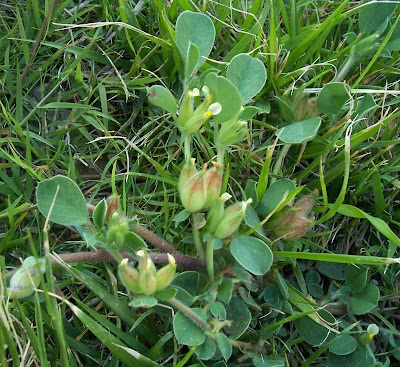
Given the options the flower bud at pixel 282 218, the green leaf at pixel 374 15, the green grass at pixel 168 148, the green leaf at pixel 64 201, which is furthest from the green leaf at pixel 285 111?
→ the green leaf at pixel 64 201

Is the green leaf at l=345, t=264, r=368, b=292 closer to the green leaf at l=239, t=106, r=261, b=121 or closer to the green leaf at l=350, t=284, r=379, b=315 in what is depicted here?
the green leaf at l=350, t=284, r=379, b=315

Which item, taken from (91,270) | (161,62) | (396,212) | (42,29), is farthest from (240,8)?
(91,270)

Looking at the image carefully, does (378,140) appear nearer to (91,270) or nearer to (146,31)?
(146,31)

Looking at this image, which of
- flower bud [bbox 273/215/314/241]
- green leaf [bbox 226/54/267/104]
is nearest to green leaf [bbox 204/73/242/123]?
green leaf [bbox 226/54/267/104]

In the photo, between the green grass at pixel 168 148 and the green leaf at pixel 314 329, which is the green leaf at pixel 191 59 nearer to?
the green grass at pixel 168 148

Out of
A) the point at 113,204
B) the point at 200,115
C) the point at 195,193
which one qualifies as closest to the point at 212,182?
the point at 195,193
